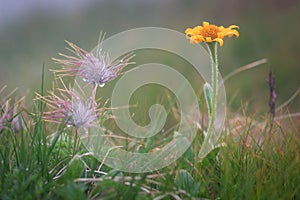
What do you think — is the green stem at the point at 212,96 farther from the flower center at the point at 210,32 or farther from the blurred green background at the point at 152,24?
the blurred green background at the point at 152,24

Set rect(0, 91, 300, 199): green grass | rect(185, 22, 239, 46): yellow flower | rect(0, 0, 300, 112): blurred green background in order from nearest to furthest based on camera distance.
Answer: rect(0, 91, 300, 199): green grass, rect(185, 22, 239, 46): yellow flower, rect(0, 0, 300, 112): blurred green background

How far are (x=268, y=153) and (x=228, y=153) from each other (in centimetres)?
16

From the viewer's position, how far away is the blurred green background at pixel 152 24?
5.59 meters

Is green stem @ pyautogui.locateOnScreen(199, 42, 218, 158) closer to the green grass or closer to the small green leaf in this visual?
the green grass

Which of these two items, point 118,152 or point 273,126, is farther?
point 273,126

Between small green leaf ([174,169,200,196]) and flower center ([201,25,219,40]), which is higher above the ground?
flower center ([201,25,219,40])

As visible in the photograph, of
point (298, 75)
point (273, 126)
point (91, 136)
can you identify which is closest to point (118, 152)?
point (91, 136)

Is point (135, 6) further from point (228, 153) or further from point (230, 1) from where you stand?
point (228, 153)

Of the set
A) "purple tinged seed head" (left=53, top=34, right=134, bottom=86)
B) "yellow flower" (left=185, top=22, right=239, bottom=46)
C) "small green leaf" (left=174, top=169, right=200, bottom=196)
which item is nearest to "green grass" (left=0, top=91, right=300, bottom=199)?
"small green leaf" (left=174, top=169, right=200, bottom=196)

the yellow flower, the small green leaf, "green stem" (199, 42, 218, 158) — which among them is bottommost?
the small green leaf

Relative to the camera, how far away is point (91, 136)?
2.23 meters

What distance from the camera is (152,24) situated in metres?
6.95

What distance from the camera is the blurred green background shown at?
18.3 feet

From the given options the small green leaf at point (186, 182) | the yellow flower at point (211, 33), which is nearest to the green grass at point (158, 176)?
the small green leaf at point (186, 182)
